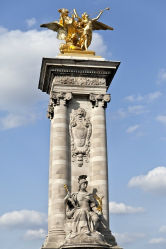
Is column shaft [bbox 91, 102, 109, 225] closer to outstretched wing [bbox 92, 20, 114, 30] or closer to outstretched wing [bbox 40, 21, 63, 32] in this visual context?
outstretched wing [bbox 92, 20, 114, 30]

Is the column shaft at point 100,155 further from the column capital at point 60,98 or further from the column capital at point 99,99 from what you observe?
the column capital at point 60,98

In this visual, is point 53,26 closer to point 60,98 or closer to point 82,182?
point 60,98

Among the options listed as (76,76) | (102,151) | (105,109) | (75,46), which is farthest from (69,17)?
(102,151)

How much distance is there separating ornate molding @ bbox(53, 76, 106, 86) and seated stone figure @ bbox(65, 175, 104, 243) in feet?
17.8

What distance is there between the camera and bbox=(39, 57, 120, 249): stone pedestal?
899 inches

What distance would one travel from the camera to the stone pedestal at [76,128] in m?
22.8

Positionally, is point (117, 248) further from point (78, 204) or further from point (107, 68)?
point (107, 68)

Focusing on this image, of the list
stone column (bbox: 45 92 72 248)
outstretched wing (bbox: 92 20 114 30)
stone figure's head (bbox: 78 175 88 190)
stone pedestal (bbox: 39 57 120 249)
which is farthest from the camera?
outstretched wing (bbox: 92 20 114 30)

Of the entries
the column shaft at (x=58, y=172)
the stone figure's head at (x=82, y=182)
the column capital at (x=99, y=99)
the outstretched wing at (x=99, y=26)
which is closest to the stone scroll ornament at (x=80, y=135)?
the column shaft at (x=58, y=172)

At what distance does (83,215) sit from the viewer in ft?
70.2

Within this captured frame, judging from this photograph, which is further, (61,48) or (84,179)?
(61,48)

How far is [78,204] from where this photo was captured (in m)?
22.1

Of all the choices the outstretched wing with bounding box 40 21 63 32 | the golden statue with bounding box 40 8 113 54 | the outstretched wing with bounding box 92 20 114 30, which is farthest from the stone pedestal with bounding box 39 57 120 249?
the outstretched wing with bounding box 92 20 114 30

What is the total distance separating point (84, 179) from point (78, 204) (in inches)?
51.0
